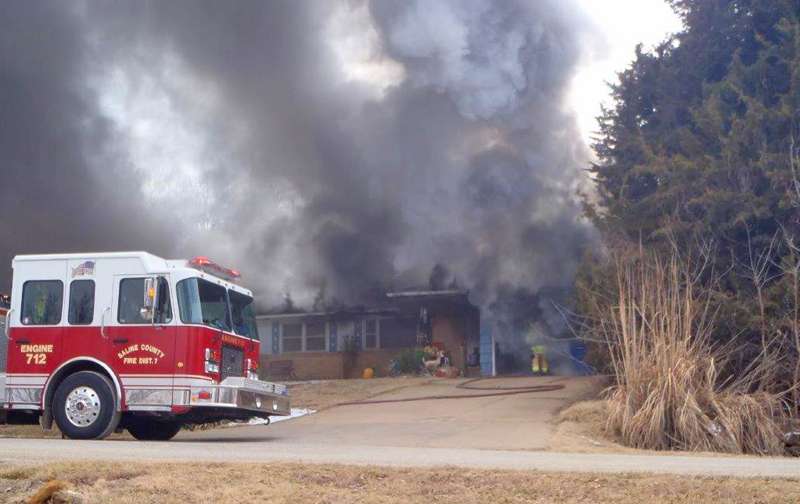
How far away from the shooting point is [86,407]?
12.4 meters

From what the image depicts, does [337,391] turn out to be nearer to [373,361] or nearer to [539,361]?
[539,361]

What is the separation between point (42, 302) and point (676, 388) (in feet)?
27.4

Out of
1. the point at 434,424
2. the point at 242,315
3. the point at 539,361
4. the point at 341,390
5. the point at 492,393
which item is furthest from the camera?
the point at 539,361

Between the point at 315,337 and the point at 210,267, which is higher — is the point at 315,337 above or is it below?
above

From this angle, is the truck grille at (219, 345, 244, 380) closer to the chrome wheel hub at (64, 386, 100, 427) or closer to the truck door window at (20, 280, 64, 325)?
the chrome wheel hub at (64, 386, 100, 427)

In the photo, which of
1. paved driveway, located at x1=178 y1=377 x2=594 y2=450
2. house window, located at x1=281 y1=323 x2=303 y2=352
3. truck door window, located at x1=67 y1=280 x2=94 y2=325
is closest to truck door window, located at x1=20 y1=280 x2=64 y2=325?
Answer: truck door window, located at x1=67 y1=280 x2=94 y2=325

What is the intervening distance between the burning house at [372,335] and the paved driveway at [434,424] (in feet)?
21.7

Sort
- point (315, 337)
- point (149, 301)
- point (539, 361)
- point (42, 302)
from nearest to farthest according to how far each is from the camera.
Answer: point (149, 301)
point (42, 302)
point (539, 361)
point (315, 337)

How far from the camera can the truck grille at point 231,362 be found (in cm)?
1292

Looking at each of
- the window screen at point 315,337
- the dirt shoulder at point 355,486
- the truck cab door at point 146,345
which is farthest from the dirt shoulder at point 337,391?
the dirt shoulder at point 355,486

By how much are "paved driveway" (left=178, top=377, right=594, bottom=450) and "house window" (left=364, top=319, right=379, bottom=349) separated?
810 centimetres

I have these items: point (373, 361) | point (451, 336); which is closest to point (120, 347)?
point (451, 336)

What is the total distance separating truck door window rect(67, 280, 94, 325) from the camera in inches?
503

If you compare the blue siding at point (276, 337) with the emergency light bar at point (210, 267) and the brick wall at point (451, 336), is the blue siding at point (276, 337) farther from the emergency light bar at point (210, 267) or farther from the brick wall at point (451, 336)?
the emergency light bar at point (210, 267)
